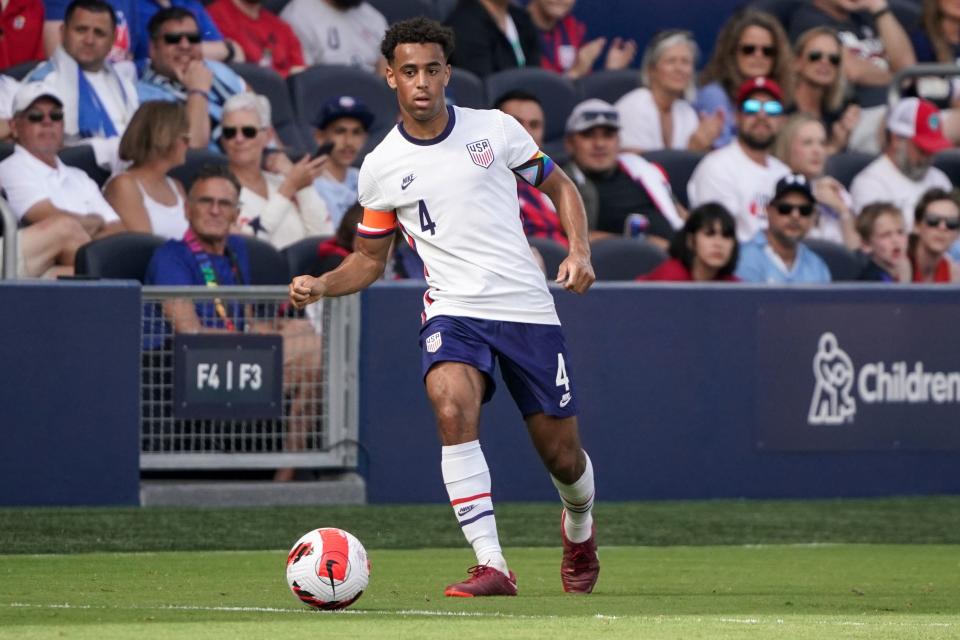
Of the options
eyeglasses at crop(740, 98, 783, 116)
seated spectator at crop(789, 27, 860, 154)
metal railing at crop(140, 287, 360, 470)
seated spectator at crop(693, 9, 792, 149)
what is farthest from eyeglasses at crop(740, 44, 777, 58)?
metal railing at crop(140, 287, 360, 470)

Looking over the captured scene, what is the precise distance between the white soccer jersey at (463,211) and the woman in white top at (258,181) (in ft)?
16.3

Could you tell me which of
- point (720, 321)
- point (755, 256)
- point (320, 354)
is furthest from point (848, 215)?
point (320, 354)

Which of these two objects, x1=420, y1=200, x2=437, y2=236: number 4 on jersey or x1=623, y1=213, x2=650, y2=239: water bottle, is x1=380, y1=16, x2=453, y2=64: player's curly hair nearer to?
x1=420, y1=200, x2=437, y2=236: number 4 on jersey

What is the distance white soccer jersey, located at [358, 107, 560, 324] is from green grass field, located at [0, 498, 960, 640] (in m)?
1.10

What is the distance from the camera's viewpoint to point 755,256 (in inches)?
476

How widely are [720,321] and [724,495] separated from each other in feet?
3.58

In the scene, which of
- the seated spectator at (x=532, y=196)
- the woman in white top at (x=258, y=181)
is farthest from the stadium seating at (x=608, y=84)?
the woman in white top at (x=258, y=181)

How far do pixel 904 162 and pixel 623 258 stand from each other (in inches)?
128

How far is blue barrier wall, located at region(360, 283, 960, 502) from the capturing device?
1091 centimetres

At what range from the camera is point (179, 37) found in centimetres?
1210

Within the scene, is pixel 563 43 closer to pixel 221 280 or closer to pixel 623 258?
pixel 623 258

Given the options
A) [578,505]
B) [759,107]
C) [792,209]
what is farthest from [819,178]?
[578,505]

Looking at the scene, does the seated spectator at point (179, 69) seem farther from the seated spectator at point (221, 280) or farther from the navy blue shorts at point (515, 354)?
the navy blue shorts at point (515, 354)

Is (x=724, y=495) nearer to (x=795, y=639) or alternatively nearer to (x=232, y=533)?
(x=232, y=533)
